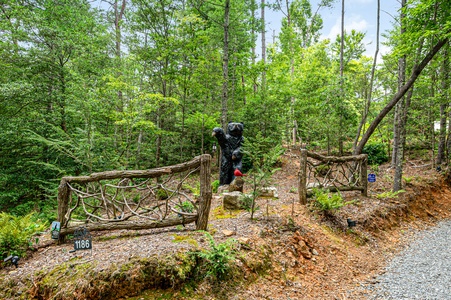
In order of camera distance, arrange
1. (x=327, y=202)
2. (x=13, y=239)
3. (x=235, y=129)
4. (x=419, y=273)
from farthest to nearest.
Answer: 1. (x=235, y=129)
2. (x=327, y=202)
3. (x=419, y=273)
4. (x=13, y=239)

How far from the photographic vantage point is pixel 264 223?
4215 millimetres

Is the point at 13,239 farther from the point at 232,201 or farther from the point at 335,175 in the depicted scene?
the point at 335,175

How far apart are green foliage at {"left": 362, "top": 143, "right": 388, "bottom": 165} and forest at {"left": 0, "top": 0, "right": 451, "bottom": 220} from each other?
0.22 ft

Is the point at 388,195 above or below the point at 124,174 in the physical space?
below

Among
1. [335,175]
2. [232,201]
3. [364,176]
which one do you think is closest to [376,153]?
[364,176]

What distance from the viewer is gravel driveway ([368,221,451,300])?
10.6 ft

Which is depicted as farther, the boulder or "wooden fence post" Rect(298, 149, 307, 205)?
"wooden fence post" Rect(298, 149, 307, 205)

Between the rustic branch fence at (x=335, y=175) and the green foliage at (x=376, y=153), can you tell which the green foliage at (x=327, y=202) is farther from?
the green foliage at (x=376, y=153)

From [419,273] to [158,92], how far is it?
10.0 meters

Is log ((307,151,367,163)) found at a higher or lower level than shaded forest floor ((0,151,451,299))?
higher

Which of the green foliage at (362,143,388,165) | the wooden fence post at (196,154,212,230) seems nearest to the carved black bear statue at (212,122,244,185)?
the wooden fence post at (196,154,212,230)

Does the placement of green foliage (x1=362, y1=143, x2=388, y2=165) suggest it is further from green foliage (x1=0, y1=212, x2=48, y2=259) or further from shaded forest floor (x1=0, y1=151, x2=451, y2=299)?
green foliage (x1=0, y1=212, x2=48, y2=259)

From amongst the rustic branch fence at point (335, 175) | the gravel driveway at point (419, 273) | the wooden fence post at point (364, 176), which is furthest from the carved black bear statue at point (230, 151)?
the gravel driveway at point (419, 273)

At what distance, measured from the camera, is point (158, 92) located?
10156mm
